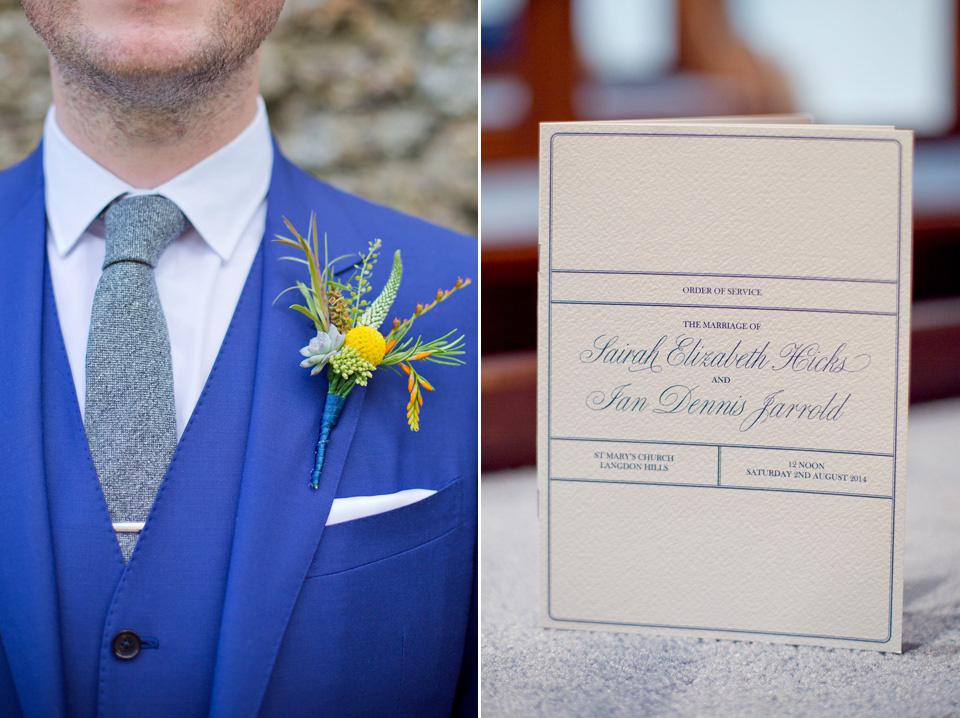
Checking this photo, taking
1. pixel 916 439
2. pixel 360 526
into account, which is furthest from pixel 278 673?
pixel 916 439

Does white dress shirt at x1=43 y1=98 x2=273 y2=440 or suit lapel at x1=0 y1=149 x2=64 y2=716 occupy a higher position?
white dress shirt at x1=43 y1=98 x2=273 y2=440

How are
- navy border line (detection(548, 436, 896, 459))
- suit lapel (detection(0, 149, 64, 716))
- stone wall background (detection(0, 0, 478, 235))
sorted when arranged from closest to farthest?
1. suit lapel (detection(0, 149, 64, 716))
2. navy border line (detection(548, 436, 896, 459))
3. stone wall background (detection(0, 0, 478, 235))

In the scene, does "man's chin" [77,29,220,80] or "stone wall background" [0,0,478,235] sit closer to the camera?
"man's chin" [77,29,220,80]

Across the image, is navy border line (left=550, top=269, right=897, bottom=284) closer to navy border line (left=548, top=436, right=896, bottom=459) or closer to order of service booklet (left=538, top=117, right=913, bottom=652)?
order of service booklet (left=538, top=117, right=913, bottom=652)

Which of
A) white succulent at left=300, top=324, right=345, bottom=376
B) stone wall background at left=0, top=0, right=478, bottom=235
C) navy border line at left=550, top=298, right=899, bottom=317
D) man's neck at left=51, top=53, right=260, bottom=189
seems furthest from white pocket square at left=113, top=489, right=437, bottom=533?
stone wall background at left=0, top=0, right=478, bottom=235

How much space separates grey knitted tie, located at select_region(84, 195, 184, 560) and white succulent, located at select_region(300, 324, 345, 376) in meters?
0.11

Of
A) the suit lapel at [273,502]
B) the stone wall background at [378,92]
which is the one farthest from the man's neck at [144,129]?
the stone wall background at [378,92]

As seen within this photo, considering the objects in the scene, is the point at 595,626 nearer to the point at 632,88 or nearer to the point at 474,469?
the point at 474,469

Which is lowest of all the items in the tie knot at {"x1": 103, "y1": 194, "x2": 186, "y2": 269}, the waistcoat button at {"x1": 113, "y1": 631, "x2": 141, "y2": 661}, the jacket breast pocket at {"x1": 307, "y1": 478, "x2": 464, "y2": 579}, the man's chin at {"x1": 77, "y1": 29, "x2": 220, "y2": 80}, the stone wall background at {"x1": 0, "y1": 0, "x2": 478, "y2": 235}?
the waistcoat button at {"x1": 113, "y1": 631, "x2": 141, "y2": 661}

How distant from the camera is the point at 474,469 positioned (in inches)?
31.8

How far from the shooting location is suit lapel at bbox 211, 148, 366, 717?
66cm

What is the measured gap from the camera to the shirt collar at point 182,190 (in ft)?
2.46

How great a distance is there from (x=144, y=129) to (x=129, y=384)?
211mm

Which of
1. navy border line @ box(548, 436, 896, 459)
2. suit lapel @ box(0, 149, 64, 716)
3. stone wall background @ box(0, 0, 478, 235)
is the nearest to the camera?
suit lapel @ box(0, 149, 64, 716)
